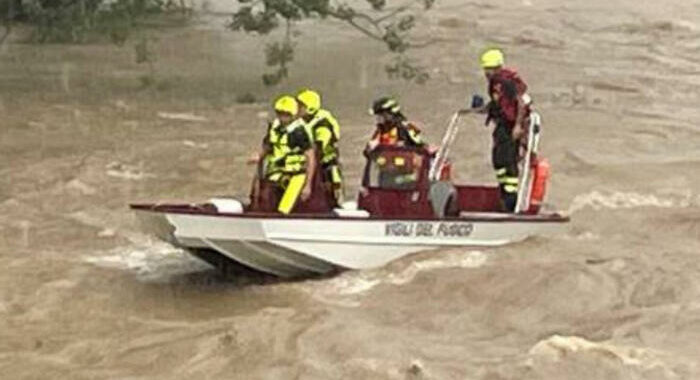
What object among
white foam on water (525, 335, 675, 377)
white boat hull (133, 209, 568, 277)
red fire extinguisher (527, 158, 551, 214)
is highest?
red fire extinguisher (527, 158, 551, 214)

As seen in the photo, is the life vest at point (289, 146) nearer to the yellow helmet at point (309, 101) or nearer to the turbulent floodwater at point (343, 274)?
the yellow helmet at point (309, 101)

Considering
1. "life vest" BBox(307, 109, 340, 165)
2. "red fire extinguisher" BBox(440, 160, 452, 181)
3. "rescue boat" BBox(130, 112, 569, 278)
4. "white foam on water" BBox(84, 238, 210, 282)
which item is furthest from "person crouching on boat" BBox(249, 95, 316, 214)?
"white foam on water" BBox(84, 238, 210, 282)

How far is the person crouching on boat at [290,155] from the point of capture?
44.8ft

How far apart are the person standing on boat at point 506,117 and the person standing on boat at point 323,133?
1.77m

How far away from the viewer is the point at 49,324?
13.3m

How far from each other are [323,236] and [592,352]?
9.56 feet

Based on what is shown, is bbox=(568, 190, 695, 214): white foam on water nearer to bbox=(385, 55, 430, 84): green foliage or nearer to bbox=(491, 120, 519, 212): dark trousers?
bbox=(491, 120, 519, 212): dark trousers

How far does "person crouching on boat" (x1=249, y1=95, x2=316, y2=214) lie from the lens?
13.7m

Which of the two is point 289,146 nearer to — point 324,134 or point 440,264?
point 324,134

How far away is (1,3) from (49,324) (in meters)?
13.1

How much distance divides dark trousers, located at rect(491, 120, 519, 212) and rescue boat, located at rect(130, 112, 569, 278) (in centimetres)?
20

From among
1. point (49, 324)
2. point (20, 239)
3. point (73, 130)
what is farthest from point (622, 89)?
point (49, 324)

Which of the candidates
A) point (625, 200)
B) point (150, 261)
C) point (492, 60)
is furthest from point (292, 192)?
point (625, 200)

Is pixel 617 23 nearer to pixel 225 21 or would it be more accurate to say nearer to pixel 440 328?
pixel 225 21
